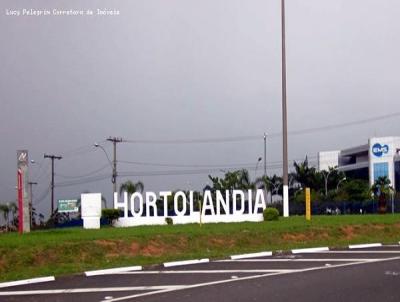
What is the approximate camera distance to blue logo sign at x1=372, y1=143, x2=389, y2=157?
268 feet

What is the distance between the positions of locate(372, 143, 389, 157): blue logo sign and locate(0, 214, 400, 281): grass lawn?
184 ft

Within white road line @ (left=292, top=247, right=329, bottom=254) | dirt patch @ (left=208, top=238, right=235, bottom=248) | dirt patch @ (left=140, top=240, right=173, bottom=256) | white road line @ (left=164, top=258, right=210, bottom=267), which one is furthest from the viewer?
dirt patch @ (left=208, top=238, right=235, bottom=248)

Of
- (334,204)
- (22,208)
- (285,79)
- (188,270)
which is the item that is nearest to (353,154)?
(334,204)

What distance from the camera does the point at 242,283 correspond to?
12734mm

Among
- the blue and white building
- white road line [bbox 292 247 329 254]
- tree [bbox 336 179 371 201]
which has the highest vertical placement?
the blue and white building

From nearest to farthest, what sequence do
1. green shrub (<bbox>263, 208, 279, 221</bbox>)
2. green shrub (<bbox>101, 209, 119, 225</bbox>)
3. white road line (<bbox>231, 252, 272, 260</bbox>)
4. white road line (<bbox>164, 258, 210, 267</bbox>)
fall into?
white road line (<bbox>164, 258, 210, 267</bbox>) < white road line (<bbox>231, 252, 272, 260</bbox>) < green shrub (<bbox>263, 208, 279, 221</bbox>) < green shrub (<bbox>101, 209, 119, 225</bbox>)

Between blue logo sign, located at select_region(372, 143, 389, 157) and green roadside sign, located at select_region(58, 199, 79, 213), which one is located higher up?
blue logo sign, located at select_region(372, 143, 389, 157)

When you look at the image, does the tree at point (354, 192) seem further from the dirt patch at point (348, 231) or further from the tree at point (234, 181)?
the dirt patch at point (348, 231)

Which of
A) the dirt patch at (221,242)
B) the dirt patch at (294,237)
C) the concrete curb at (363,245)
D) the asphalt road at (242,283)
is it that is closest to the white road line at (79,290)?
the asphalt road at (242,283)

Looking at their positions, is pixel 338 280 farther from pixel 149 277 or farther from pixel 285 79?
pixel 285 79

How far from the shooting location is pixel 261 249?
21.1 metres

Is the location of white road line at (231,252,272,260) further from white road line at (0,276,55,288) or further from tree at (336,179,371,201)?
tree at (336,179,371,201)

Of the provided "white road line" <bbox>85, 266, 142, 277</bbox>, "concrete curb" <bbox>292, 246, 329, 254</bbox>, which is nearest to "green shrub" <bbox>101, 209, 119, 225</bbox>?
"concrete curb" <bbox>292, 246, 329, 254</bbox>

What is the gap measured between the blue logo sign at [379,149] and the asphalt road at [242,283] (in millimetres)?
67070
